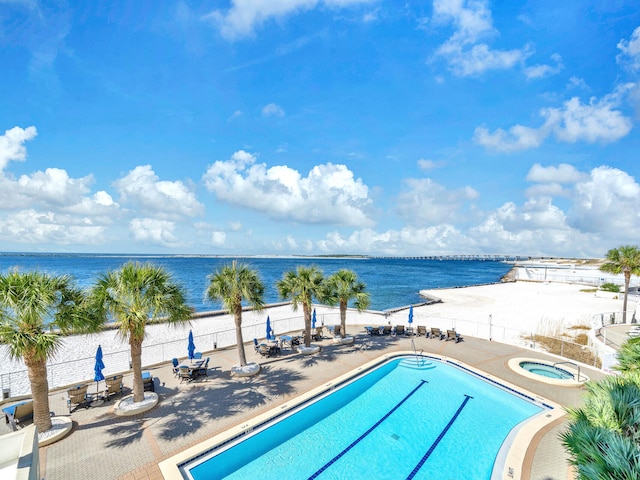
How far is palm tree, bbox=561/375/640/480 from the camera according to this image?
14.5 ft

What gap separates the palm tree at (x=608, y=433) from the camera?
443 centimetres

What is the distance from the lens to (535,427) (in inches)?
418

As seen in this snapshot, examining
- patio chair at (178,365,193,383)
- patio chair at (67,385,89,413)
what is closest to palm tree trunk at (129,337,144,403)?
patio chair at (67,385,89,413)

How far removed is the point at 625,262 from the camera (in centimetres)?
2642

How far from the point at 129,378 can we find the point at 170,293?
23.1ft

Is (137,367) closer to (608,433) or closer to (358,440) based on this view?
(358,440)

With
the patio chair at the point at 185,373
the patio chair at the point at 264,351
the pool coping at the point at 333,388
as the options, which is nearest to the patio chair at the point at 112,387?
the patio chair at the point at 185,373

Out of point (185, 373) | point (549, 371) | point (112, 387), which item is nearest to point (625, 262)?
point (549, 371)

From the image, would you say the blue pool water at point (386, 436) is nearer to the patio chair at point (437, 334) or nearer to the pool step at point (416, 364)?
the pool step at point (416, 364)

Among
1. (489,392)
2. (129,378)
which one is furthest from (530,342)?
(129,378)

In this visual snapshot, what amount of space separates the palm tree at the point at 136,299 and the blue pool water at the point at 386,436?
494 centimetres

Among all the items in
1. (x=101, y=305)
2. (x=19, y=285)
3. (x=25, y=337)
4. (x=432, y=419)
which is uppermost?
(x=19, y=285)

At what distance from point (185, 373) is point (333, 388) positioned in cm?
714

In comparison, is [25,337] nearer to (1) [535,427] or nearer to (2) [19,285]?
(2) [19,285]
